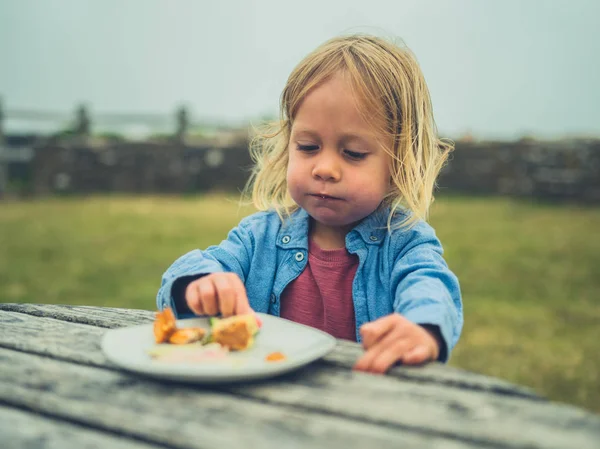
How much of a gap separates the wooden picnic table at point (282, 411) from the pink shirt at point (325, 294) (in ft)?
2.13

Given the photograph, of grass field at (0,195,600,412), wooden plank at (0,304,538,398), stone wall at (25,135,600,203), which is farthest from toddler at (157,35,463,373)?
stone wall at (25,135,600,203)

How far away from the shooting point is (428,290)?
4.89ft

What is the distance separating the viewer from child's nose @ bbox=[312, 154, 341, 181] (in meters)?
1.73

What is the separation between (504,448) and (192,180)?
11873 millimetres

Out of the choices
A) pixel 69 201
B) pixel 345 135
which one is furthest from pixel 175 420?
pixel 69 201

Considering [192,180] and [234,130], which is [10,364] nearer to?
[192,180]

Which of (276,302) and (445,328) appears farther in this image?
(276,302)

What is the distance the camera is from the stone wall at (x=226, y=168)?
37.3ft

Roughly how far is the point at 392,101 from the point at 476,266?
457cm

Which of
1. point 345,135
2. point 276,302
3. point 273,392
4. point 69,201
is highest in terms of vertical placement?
point 345,135

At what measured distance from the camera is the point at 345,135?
1.75 meters

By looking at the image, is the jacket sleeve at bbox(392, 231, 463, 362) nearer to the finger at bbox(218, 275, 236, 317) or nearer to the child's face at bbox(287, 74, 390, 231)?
the child's face at bbox(287, 74, 390, 231)

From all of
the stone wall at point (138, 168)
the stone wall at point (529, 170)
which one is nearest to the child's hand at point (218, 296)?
the stone wall at point (529, 170)

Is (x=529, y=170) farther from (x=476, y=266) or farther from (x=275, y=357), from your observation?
(x=275, y=357)
